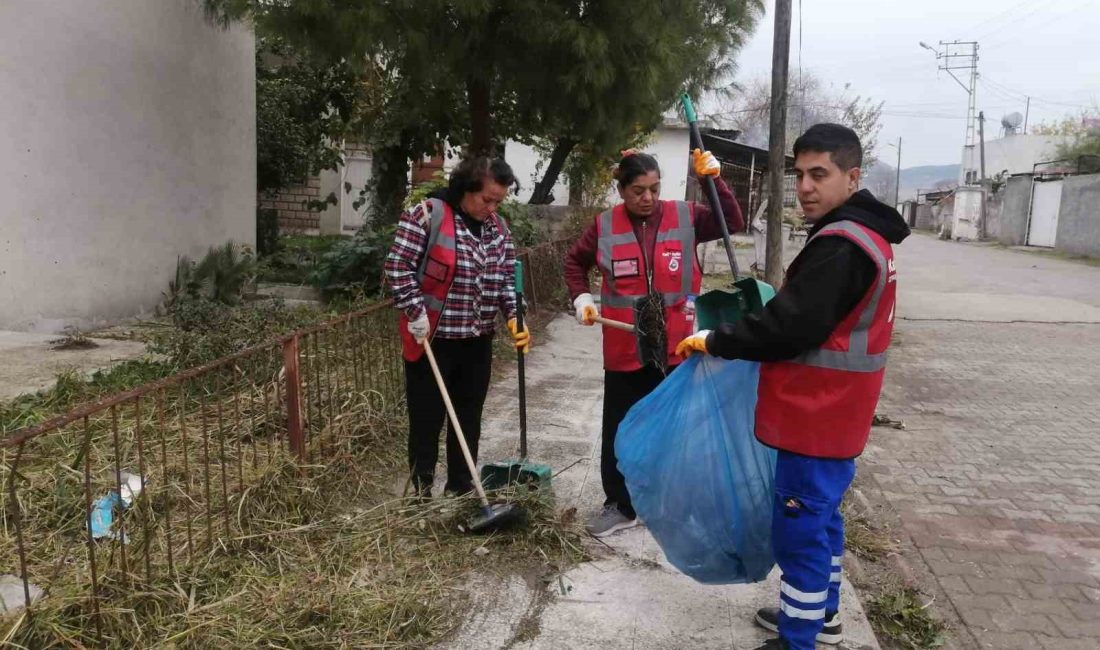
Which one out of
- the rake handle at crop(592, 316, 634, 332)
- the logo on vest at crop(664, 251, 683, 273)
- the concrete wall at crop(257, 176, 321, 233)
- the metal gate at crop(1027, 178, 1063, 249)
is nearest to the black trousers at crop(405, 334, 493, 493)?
the rake handle at crop(592, 316, 634, 332)

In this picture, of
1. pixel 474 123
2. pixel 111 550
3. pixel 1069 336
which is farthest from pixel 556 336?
pixel 1069 336

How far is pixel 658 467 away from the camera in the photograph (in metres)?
2.73

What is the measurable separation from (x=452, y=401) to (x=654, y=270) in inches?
40.6

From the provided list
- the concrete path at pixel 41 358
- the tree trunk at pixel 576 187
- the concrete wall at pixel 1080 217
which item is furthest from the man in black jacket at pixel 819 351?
the concrete wall at pixel 1080 217

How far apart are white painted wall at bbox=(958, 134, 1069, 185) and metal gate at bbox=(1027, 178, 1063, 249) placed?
24380 millimetres

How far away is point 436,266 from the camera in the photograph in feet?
10.7

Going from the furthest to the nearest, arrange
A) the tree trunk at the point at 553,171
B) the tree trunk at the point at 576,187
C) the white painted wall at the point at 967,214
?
1. the white painted wall at the point at 967,214
2. the tree trunk at the point at 576,187
3. the tree trunk at the point at 553,171

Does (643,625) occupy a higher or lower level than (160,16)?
lower

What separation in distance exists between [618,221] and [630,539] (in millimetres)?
1314

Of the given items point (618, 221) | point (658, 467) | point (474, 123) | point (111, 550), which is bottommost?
point (111, 550)

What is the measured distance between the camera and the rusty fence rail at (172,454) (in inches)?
101

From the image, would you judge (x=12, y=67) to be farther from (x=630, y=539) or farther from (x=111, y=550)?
(x=630, y=539)

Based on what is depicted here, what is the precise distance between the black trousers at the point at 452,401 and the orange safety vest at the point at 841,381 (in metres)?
1.50

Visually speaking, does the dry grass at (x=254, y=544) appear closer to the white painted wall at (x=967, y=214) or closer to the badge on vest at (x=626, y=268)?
the badge on vest at (x=626, y=268)
